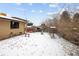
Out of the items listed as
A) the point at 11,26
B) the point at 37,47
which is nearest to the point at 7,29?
the point at 11,26

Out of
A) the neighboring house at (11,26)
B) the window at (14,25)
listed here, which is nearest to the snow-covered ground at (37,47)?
the neighboring house at (11,26)

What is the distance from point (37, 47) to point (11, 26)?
76 cm

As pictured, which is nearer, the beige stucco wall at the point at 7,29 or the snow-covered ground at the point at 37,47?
the snow-covered ground at the point at 37,47

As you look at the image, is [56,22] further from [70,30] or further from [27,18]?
[27,18]

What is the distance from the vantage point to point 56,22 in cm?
294

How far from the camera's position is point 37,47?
285 centimetres

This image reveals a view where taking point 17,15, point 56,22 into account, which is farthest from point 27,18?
point 56,22

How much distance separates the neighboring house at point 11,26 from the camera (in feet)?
9.78

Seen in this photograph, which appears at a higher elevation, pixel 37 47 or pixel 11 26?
pixel 11 26

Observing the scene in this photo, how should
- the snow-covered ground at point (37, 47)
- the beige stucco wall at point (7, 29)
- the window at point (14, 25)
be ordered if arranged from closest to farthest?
1. the snow-covered ground at point (37, 47)
2. the beige stucco wall at point (7, 29)
3. the window at point (14, 25)

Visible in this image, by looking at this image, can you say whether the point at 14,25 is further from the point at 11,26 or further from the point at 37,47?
the point at 37,47

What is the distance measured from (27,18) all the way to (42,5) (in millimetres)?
401

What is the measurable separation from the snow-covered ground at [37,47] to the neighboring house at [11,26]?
129 millimetres

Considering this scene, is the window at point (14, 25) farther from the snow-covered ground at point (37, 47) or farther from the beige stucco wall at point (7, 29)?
the snow-covered ground at point (37, 47)
